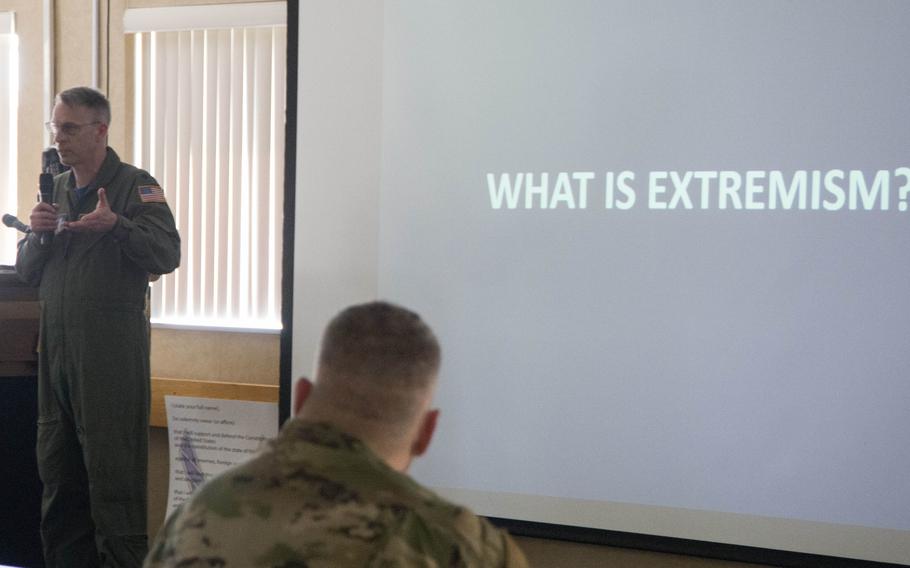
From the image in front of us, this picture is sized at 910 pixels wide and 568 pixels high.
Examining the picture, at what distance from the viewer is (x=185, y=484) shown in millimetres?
3332

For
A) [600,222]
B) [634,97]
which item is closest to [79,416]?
[600,222]

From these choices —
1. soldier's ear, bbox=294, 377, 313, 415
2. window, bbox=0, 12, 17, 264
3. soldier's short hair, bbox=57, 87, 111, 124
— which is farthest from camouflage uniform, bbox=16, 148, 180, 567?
soldier's ear, bbox=294, 377, 313, 415

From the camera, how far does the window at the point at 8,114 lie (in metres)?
4.19

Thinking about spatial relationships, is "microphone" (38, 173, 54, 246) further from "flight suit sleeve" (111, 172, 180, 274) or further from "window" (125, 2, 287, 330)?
"window" (125, 2, 287, 330)

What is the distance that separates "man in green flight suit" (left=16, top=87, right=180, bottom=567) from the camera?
112 inches

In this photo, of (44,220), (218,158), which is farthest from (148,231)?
(218,158)

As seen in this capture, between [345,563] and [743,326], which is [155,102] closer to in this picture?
[743,326]

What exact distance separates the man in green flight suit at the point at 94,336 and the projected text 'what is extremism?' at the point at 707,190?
112 centimetres

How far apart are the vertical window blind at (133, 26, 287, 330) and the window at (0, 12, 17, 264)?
64 centimetres

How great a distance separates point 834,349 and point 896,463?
1.11 ft

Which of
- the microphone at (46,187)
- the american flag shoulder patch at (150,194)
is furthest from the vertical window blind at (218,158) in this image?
the microphone at (46,187)

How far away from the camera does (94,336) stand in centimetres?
285

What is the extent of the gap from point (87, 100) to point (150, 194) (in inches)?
13.9

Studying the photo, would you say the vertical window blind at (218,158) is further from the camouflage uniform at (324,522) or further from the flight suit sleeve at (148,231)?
the camouflage uniform at (324,522)
